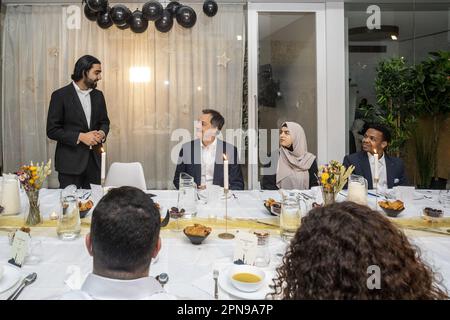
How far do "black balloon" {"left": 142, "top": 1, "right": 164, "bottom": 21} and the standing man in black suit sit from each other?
0.87m

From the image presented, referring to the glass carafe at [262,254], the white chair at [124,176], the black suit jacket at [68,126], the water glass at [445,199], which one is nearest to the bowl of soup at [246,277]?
the glass carafe at [262,254]

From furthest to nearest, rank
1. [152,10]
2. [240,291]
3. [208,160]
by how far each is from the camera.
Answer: [152,10]
[208,160]
[240,291]

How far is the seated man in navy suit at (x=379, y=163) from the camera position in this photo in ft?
9.18

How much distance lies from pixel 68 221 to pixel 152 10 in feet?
9.46

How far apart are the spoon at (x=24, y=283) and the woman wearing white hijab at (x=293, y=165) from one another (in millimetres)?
2189

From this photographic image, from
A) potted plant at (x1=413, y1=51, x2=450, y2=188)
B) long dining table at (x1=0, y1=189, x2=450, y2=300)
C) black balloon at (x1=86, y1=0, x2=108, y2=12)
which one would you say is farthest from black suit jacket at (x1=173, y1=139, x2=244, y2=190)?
potted plant at (x1=413, y1=51, x2=450, y2=188)

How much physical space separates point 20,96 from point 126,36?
1467 millimetres

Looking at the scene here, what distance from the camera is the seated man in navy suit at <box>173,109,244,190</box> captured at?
2.90 m

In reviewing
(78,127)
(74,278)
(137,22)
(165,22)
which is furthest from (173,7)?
(74,278)

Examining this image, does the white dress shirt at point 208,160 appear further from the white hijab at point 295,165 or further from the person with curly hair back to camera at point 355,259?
the person with curly hair back to camera at point 355,259

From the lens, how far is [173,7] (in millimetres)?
3924

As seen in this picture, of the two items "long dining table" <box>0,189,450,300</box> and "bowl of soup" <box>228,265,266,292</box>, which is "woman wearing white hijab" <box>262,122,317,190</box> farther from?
"bowl of soup" <box>228,265,266,292</box>

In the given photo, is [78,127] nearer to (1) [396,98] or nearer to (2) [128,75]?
(2) [128,75]
